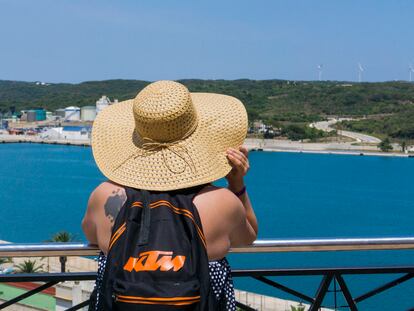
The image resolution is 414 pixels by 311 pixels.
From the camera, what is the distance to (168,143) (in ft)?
3.67

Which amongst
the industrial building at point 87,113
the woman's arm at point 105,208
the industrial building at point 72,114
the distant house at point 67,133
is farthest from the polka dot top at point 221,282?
the industrial building at point 72,114

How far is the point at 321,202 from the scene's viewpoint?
2912 centimetres

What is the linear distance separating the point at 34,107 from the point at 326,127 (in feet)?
152

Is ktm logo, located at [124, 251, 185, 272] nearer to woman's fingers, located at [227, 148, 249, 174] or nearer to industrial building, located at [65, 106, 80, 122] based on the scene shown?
woman's fingers, located at [227, 148, 249, 174]

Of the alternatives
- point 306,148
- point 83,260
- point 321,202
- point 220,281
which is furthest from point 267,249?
point 306,148

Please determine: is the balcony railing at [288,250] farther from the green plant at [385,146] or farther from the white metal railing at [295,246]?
the green plant at [385,146]

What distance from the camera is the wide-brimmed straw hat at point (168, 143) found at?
3.53 ft

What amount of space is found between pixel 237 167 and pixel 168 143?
0.15 meters

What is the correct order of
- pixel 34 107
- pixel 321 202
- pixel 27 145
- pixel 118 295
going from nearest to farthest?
pixel 118 295 → pixel 321 202 → pixel 27 145 → pixel 34 107

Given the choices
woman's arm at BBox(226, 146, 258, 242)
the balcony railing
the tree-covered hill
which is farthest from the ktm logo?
the tree-covered hill

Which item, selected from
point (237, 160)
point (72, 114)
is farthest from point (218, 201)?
point (72, 114)

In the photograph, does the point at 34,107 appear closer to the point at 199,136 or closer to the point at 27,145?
the point at 27,145

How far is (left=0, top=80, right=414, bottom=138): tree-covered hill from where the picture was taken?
71.5 m

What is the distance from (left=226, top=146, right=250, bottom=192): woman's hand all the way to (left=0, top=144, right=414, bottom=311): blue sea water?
8.11 m
